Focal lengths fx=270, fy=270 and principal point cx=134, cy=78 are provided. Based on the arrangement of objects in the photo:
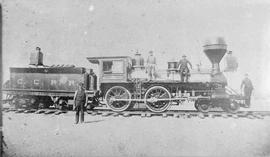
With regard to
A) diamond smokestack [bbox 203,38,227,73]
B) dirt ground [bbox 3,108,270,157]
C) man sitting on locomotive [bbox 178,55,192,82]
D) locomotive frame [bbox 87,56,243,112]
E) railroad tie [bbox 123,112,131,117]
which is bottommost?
dirt ground [bbox 3,108,270,157]

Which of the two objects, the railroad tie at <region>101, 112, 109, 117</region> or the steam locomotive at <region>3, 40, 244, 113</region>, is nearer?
the railroad tie at <region>101, 112, 109, 117</region>

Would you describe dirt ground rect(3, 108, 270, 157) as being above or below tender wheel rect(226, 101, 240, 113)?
below

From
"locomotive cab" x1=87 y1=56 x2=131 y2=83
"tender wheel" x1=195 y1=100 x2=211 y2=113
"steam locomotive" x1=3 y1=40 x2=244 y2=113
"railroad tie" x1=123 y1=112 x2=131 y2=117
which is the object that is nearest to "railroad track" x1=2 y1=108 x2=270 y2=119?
"railroad tie" x1=123 y1=112 x2=131 y2=117

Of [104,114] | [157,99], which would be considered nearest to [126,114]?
[104,114]

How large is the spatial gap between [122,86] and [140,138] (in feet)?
8.37

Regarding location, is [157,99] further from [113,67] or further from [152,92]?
[113,67]

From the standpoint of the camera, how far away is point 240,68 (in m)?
6.58

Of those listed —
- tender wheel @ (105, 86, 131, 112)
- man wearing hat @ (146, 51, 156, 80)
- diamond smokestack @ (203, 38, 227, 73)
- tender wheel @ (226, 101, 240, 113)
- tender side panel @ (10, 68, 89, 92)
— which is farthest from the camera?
tender side panel @ (10, 68, 89, 92)

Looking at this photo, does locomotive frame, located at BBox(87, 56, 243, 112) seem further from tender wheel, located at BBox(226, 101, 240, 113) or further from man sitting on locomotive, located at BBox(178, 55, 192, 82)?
man sitting on locomotive, located at BBox(178, 55, 192, 82)

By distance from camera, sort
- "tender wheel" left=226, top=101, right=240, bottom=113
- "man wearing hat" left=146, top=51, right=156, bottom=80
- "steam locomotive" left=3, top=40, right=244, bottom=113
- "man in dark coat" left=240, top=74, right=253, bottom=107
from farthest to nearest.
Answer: "steam locomotive" left=3, top=40, right=244, bottom=113 < "tender wheel" left=226, top=101, right=240, bottom=113 < "man wearing hat" left=146, top=51, right=156, bottom=80 < "man in dark coat" left=240, top=74, right=253, bottom=107

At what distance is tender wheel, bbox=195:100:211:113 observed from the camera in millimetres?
7785

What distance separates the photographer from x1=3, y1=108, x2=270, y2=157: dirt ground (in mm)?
5652

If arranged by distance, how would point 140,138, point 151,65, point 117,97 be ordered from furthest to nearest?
point 117,97 < point 151,65 < point 140,138

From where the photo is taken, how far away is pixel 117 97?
8.04m
